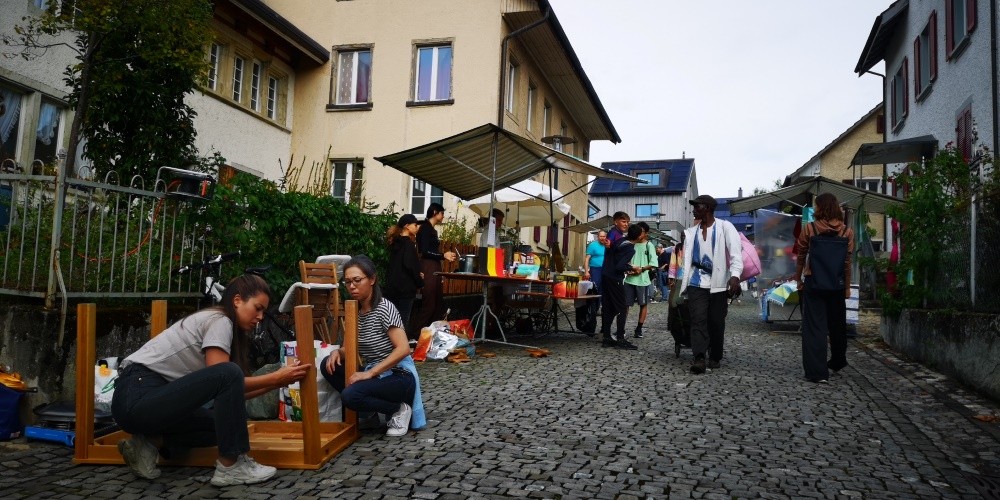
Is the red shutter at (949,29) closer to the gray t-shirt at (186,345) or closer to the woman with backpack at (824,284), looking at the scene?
the woman with backpack at (824,284)

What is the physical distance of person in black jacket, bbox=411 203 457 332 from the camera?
947 cm

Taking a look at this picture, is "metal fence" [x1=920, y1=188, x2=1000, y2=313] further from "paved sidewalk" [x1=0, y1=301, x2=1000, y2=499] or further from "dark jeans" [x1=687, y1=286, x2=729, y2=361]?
"dark jeans" [x1=687, y1=286, x2=729, y2=361]

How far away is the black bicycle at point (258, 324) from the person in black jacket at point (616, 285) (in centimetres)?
451

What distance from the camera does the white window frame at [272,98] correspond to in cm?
1916

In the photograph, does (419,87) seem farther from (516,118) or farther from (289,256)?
(289,256)

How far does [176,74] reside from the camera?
10.1m

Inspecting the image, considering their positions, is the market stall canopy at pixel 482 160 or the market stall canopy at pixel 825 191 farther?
the market stall canopy at pixel 825 191

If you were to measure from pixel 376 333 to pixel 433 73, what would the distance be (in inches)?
589

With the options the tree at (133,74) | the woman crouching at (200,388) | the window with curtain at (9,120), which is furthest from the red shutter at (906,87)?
the woman crouching at (200,388)

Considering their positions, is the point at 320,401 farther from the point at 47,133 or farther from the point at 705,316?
the point at 47,133

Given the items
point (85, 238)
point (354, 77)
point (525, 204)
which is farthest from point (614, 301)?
point (354, 77)

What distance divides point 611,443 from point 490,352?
4562 millimetres

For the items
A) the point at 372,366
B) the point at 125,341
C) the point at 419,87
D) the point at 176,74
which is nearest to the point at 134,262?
the point at 125,341

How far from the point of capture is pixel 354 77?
19781 millimetres
